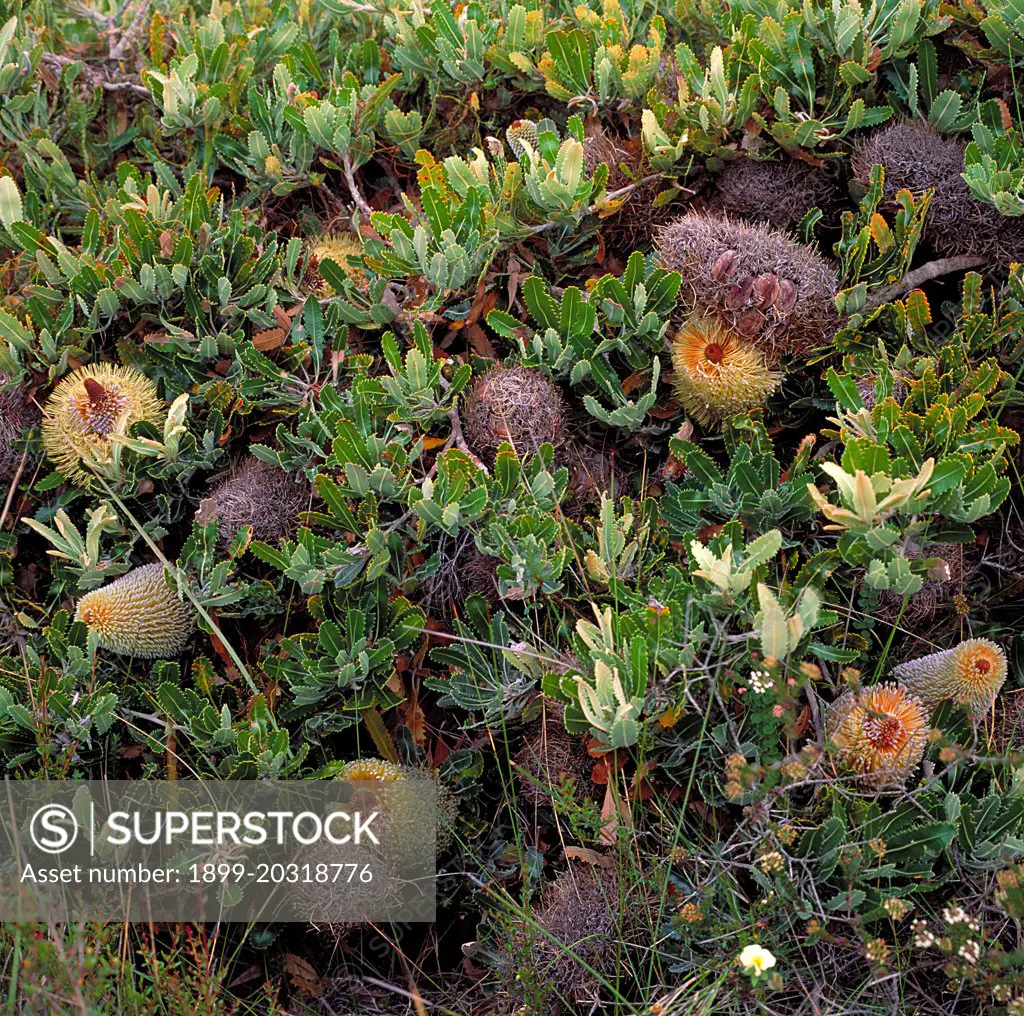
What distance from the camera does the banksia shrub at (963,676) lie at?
7.07ft

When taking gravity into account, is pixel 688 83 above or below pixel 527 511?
above

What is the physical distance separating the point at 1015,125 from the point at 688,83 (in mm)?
849

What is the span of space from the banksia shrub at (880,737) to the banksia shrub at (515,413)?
896 millimetres

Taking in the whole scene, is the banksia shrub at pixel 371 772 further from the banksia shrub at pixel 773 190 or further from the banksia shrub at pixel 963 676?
the banksia shrub at pixel 773 190

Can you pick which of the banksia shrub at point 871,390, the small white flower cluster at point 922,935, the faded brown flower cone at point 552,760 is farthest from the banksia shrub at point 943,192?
the small white flower cluster at point 922,935

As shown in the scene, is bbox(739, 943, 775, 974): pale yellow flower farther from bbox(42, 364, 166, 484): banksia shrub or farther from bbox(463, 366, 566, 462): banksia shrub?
bbox(42, 364, 166, 484): banksia shrub

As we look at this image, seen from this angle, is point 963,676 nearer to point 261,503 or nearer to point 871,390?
point 871,390

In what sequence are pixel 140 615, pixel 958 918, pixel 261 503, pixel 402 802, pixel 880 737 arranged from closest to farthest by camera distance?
pixel 958 918
pixel 880 737
pixel 402 802
pixel 140 615
pixel 261 503

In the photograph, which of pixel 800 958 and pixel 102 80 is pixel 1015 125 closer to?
pixel 800 958

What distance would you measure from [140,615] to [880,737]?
1562 millimetres

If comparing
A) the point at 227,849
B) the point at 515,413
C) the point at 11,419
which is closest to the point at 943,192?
the point at 515,413

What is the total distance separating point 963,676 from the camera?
84.8 inches

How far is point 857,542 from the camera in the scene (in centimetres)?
210

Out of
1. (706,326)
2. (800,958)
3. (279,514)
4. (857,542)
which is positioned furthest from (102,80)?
(800,958)
